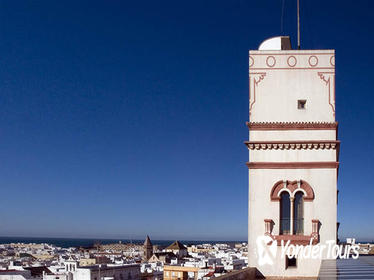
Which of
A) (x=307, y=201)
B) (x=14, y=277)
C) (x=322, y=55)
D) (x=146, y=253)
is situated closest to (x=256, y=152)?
(x=307, y=201)

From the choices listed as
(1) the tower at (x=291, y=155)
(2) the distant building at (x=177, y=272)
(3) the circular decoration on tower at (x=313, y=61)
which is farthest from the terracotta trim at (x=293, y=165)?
(2) the distant building at (x=177, y=272)

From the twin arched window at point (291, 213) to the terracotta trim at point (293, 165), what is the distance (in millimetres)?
757

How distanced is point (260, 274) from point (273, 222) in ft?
4.99

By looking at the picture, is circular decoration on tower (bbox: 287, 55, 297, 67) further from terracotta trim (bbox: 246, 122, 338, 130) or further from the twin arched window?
the twin arched window

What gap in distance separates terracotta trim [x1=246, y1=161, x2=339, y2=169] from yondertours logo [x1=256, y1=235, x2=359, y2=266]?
2.01 m

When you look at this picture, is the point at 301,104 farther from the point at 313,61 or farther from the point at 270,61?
the point at 270,61

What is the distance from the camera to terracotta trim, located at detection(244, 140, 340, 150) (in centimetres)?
1519

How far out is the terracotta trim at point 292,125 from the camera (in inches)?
599

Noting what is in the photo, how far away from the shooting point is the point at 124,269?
202 ft

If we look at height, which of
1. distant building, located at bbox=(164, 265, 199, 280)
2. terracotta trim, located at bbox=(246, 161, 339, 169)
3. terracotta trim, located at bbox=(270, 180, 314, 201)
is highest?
terracotta trim, located at bbox=(246, 161, 339, 169)

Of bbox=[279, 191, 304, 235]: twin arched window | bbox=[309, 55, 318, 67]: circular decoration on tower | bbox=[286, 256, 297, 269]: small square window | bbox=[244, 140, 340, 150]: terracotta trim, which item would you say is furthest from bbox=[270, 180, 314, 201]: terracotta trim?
bbox=[309, 55, 318, 67]: circular decoration on tower

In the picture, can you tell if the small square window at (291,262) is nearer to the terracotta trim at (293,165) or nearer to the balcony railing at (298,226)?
the balcony railing at (298,226)

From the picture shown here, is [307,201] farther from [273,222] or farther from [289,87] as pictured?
[289,87]

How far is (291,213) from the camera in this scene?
600 inches
